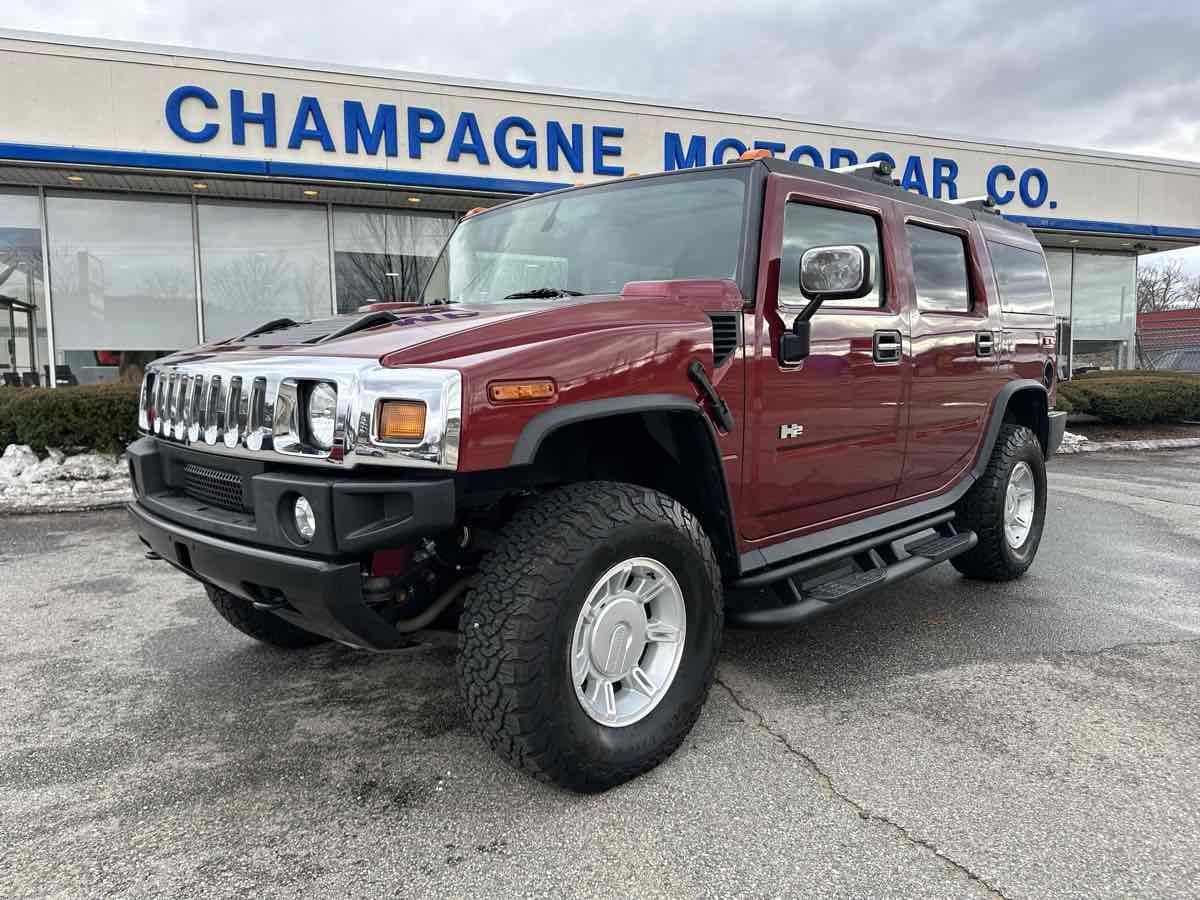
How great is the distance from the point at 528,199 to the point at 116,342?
8.97 meters

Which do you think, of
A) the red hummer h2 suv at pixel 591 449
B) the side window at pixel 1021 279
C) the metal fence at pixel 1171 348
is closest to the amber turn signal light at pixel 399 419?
the red hummer h2 suv at pixel 591 449

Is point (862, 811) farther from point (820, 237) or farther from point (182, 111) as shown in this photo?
point (182, 111)

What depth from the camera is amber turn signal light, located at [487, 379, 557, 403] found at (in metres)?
2.17

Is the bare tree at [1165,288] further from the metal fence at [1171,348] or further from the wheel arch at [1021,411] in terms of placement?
the wheel arch at [1021,411]

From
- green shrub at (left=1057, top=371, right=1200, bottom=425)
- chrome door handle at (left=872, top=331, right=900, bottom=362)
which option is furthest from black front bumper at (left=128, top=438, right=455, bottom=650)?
green shrub at (left=1057, top=371, right=1200, bottom=425)

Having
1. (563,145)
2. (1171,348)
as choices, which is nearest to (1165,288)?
(1171,348)

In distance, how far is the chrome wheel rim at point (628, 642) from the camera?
248cm

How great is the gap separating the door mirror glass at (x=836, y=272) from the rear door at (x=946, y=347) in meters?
1.12

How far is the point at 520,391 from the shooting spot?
2.23m

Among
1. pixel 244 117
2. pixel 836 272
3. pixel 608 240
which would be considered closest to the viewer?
pixel 836 272

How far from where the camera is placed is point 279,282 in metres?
11.3

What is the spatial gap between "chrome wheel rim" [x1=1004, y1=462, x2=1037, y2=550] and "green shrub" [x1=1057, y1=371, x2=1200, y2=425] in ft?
28.1

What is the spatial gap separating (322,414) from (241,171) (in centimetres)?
908

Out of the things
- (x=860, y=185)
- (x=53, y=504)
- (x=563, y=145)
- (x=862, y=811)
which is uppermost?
(x=563, y=145)
